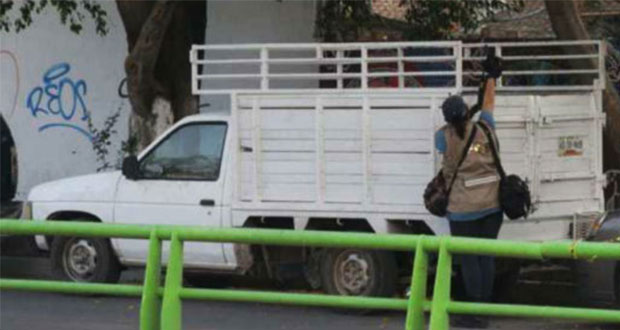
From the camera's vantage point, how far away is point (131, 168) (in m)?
11.9

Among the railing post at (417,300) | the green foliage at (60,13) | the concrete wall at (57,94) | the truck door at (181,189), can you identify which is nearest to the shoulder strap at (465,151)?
the truck door at (181,189)

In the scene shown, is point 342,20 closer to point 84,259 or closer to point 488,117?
point 84,259

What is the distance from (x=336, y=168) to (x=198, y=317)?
2743 mm

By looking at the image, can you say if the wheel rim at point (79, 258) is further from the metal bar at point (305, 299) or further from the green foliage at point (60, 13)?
the metal bar at point (305, 299)

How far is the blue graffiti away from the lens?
17.5m

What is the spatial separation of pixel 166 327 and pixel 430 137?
4.65 m

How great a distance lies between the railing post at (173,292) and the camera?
6457mm

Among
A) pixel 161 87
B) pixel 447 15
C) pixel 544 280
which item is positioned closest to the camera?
pixel 544 280

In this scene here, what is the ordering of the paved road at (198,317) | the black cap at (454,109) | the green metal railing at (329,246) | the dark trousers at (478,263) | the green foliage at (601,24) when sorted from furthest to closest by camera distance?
the green foliage at (601,24) < the black cap at (454,109) < the dark trousers at (478,263) < the paved road at (198,317) < the green metal railing at (329,246)

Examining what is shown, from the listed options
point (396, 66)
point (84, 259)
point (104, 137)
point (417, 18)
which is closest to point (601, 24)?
point (417, 18)

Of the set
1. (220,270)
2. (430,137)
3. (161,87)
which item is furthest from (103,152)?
(430,137)

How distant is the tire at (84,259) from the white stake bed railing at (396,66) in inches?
69.8

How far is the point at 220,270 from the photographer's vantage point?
11594 mm

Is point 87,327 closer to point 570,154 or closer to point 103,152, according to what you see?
point 570,154
